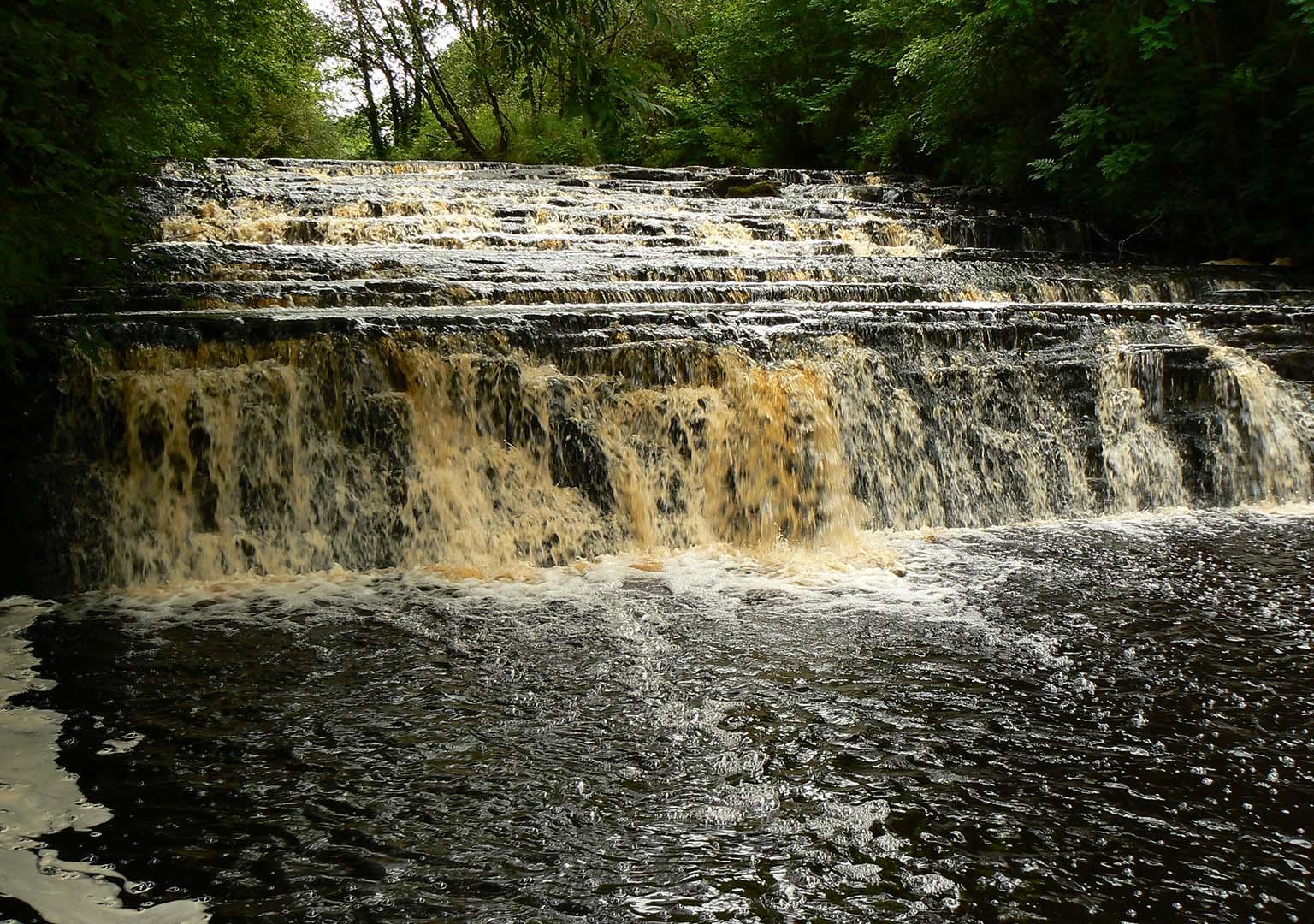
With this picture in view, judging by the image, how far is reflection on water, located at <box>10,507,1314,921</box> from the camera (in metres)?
2.38

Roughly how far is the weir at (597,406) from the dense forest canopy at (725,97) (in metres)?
0.93

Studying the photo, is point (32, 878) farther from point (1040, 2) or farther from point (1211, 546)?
point (1040, 2)

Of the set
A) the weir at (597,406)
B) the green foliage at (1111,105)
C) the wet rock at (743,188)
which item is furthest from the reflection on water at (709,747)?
the wet rock at (743,188)

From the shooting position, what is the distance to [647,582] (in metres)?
5.32

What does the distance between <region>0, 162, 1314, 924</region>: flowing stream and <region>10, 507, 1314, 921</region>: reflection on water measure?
2 centimetres

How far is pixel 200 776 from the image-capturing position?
2957 millimetres

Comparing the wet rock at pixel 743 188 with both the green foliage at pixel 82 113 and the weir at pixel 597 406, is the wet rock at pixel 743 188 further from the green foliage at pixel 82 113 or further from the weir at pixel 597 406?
the green foliage at pixel 82 113

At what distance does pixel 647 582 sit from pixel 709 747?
220 cm

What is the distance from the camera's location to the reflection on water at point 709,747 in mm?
2377

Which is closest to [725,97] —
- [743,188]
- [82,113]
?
[743,188]

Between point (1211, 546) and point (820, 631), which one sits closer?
point (820, 631)

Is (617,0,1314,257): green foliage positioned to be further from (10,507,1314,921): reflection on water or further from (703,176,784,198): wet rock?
(10,507,1314,921): reflection on water

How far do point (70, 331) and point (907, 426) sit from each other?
19.5 ft

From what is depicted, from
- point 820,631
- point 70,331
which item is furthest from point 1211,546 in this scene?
point 70,331
